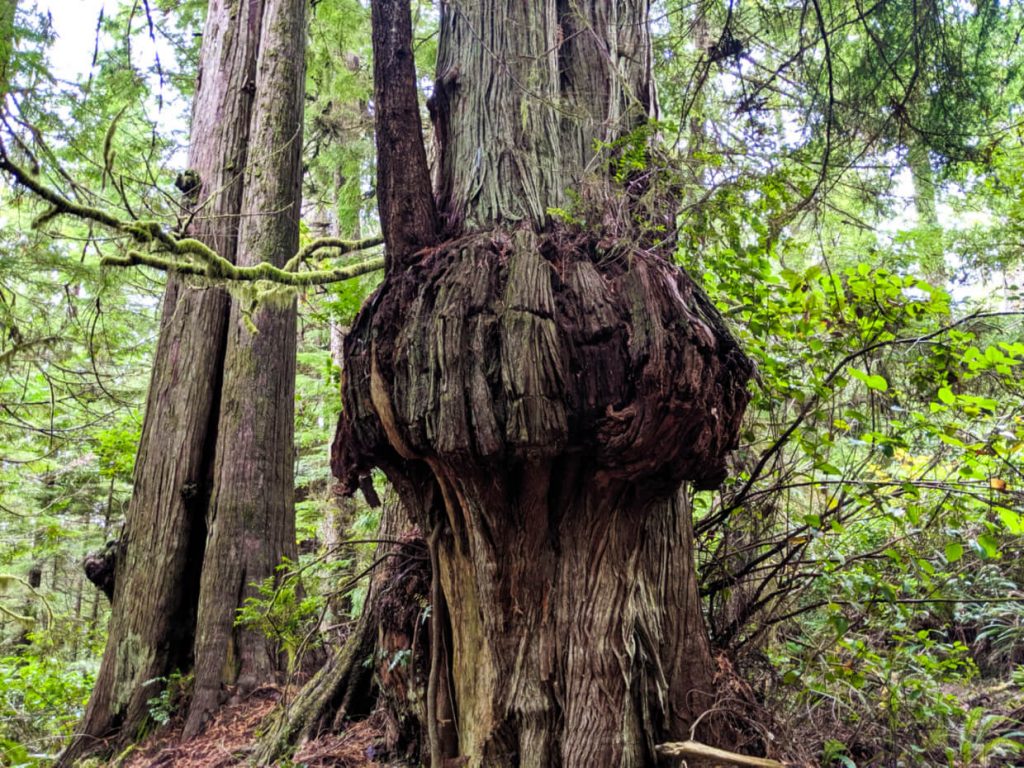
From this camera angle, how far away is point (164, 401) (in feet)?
17.6

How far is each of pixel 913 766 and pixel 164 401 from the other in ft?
18.0

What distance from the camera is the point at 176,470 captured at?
5188 mm

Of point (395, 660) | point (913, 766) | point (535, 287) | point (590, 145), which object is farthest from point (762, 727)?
point (590, 145)

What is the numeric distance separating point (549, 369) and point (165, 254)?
3.32 m

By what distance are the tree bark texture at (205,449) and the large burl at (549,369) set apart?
241cm

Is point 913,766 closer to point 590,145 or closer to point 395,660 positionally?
point 395,660

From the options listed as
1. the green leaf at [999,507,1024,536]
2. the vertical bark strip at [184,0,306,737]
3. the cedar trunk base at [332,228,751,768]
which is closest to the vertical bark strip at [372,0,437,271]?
the cedar trunk base at [332,228,751,768]

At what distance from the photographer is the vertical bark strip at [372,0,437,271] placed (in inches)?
113

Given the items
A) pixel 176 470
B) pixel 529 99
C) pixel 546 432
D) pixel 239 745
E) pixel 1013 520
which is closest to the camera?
pixel 546 432

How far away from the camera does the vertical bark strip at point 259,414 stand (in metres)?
4.75

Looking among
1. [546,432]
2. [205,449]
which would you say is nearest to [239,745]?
[205,449]

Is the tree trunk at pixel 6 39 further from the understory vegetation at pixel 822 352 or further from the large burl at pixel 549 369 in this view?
the large burl at pixel 549 369

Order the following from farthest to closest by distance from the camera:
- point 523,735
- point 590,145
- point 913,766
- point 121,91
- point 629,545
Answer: point 121,91, point 590,145, point 913,766, point 629,545, point 523,735

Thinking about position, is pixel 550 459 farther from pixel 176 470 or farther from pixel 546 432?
pixel 176 470
